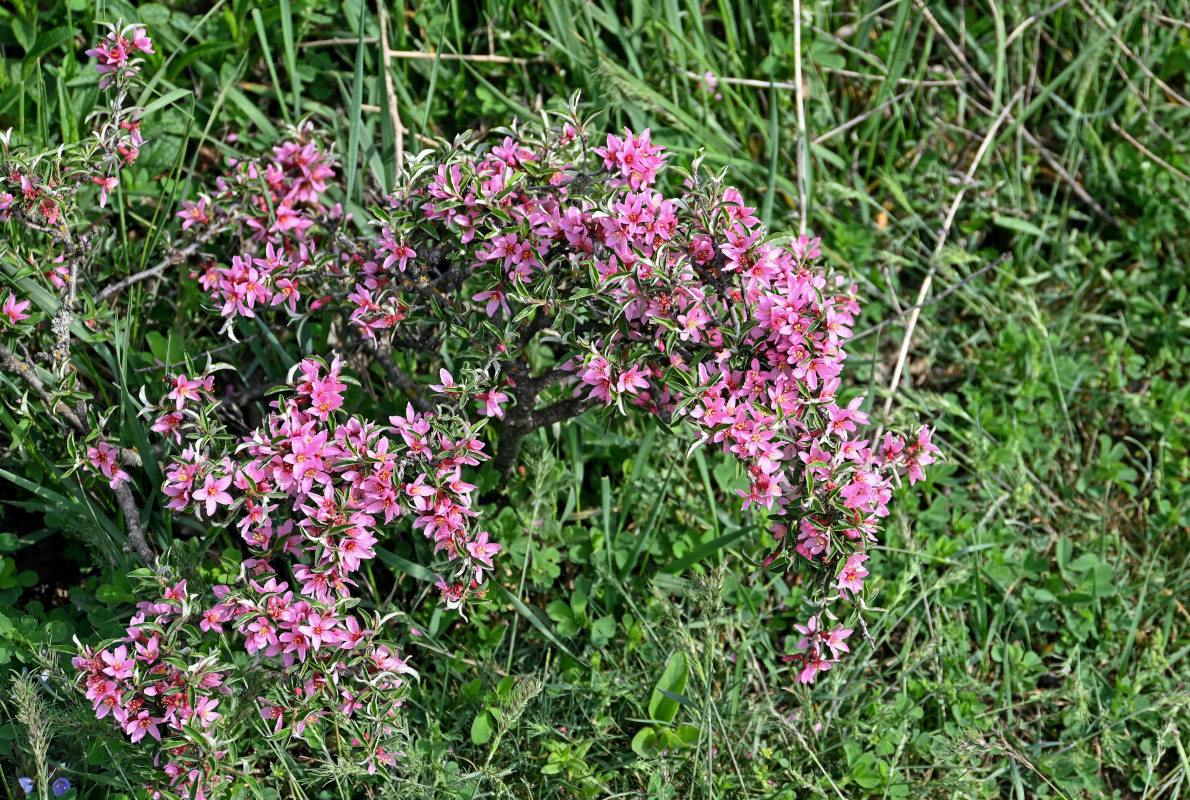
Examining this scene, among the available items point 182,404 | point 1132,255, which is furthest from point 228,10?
point 1132,255

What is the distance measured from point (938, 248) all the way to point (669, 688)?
1927 mm

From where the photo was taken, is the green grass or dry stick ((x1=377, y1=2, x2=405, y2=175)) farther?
dry stick ((x1=377, y1=2, x2=405, y2=175))

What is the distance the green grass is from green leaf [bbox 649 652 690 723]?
0.9 inches

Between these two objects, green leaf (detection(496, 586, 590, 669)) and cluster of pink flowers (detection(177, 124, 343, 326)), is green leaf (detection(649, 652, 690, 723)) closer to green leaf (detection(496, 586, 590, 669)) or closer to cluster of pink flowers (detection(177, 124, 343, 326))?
green leaf (detection(496, 586, 590, 669))

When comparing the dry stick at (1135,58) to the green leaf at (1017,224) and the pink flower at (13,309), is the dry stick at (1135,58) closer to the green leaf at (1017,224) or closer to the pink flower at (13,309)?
the green leaf at (1017,224)

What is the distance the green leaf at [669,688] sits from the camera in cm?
275

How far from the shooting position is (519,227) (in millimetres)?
2422

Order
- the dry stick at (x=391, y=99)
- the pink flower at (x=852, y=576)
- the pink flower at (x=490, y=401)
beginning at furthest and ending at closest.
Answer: the dry stick at (x=391, y=99), the pink flower at (x=490, y=401), the pink flower at (x=852, y=576)

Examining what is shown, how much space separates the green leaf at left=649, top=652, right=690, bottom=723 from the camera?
2.75 metres

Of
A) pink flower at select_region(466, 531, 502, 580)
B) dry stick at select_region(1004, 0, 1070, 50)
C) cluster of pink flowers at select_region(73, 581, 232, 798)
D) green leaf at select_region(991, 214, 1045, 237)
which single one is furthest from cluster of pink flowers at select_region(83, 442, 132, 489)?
dry stick at select_region(1004, 0, 1070, 50)

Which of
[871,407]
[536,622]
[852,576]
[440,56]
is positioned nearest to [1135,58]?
[871,407]

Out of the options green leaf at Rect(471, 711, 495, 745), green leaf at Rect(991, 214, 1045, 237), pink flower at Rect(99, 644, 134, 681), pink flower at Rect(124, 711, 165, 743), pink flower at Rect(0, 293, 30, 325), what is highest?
pink flower at Rect(0, 293, 30, 325)

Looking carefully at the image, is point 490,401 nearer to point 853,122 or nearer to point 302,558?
point 302,558

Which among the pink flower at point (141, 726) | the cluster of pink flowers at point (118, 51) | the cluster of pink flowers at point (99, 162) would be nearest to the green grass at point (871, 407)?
the cluster of pink flowers at point (99, 162)
